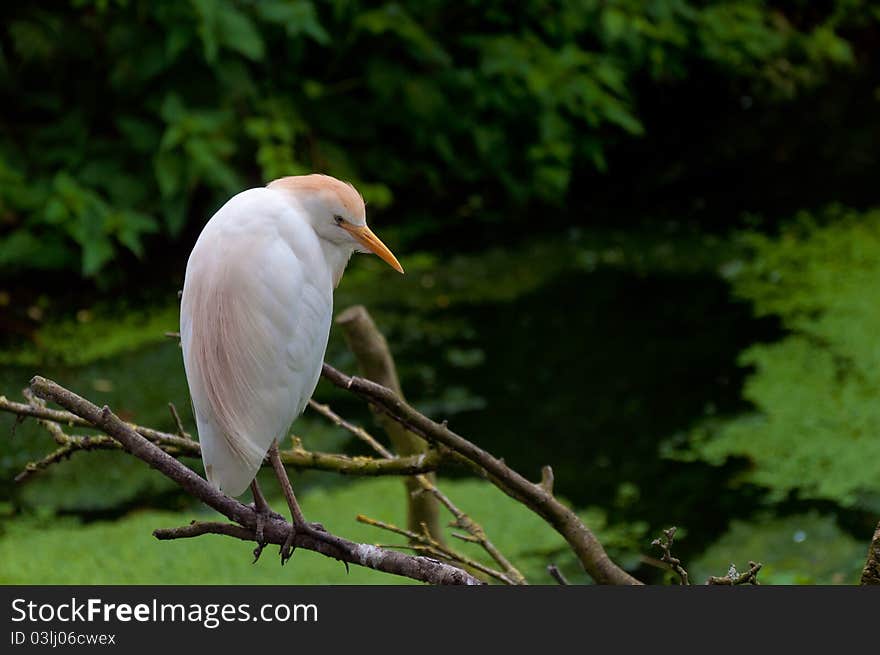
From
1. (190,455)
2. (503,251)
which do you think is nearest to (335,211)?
(190,455)

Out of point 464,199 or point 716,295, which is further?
point 464,199

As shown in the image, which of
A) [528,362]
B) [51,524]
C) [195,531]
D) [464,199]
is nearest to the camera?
[195,531]

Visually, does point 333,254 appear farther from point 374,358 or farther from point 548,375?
point 548,375

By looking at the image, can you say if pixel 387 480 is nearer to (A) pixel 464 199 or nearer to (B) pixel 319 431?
(B) pixel 319 431

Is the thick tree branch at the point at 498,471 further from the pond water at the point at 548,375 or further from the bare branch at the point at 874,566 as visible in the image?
the pond water at the point at 548,375

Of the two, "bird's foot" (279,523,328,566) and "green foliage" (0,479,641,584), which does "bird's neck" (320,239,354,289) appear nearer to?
"bird's foot" (279,523,328,566)

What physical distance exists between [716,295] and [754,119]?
6.47 feet

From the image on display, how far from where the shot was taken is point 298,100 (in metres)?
4.38

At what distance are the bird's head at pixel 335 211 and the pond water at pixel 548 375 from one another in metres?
1.64

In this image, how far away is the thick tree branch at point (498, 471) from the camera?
1286mm

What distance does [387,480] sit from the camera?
9.34 feet

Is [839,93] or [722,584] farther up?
[839,93]

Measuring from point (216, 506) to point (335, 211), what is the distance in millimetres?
280

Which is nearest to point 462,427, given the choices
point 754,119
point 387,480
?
point 387,480
